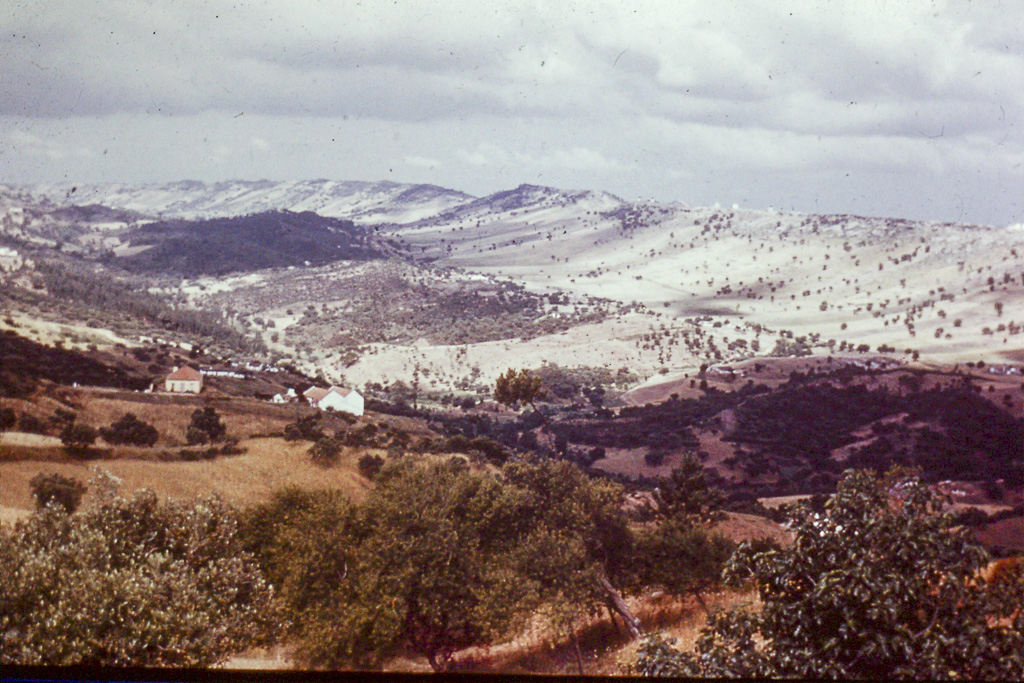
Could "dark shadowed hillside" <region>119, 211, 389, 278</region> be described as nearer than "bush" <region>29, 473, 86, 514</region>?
No

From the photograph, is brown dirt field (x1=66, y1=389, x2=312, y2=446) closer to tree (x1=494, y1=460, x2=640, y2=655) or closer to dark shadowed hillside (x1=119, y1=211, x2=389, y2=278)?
tree (x1=494, y1=460, x2=640, y2=655)

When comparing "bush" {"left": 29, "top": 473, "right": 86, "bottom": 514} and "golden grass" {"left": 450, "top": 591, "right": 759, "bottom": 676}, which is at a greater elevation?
"bush" {"left": 29, "top": 473, "right": 86, "bottom": 514}

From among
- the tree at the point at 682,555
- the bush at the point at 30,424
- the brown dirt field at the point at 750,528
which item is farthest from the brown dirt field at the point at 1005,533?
the bush at the point at 30,424

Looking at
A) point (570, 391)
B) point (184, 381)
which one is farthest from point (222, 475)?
point (570, 391)

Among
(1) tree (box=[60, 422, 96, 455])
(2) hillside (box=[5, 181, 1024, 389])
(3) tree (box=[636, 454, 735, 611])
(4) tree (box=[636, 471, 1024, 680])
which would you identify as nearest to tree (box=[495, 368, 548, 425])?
(3) tree (box=[636, 454, 735, 611])

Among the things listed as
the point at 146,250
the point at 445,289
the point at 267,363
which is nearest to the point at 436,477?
the point at 267,363

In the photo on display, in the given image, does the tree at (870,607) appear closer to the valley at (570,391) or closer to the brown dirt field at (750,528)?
the valley at (570,391)
